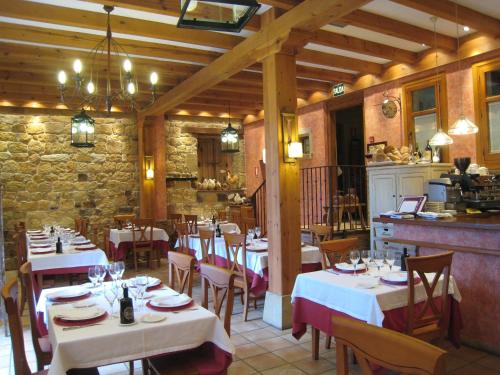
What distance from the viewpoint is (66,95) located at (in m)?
8.92

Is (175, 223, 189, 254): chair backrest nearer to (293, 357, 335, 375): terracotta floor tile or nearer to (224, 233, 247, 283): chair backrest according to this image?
(224, 233, 247, 283): chair backrest

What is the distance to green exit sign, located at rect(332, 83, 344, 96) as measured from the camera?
853 cm

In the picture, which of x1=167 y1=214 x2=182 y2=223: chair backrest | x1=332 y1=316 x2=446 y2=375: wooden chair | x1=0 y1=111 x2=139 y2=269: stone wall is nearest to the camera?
x1=332 y1=316 x2=446 y2=375: wooden chair

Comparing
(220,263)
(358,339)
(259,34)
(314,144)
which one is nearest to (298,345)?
(220,263)

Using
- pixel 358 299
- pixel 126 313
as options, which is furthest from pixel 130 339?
pixel 358 299

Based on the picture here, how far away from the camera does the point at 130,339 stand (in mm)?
2156

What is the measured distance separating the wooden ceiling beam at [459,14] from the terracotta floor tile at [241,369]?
155 inches

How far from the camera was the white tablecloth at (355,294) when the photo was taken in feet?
9.37

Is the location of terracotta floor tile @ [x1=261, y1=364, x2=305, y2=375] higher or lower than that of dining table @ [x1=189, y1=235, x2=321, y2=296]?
lower

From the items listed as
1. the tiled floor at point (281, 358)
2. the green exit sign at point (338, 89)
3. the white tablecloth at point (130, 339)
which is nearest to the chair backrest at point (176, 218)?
the green exit sign at point (338, 89)

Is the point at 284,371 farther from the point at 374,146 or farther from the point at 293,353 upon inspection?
the point at 374,146

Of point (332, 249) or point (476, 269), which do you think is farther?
point (332, 249)

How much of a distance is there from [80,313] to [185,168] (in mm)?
8674

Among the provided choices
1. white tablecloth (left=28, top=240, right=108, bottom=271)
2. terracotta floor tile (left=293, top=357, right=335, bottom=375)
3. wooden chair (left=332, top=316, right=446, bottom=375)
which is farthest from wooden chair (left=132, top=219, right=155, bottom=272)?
wooden chair (left=332, top=316, right=446, bottom=375)
